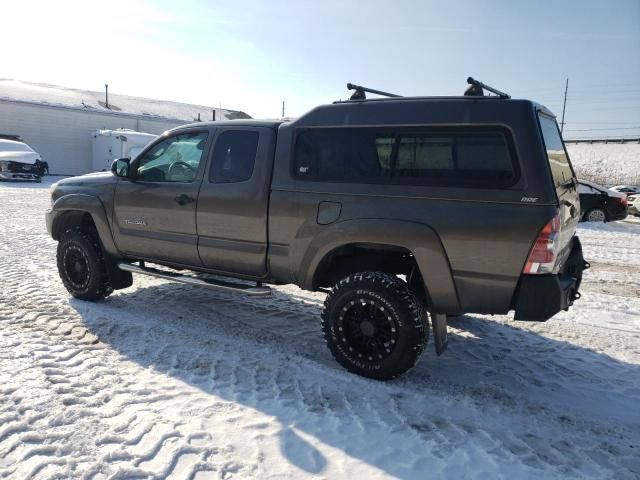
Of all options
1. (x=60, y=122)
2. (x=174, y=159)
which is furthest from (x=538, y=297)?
(x=60, y=122)

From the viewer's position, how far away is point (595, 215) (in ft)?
47.8

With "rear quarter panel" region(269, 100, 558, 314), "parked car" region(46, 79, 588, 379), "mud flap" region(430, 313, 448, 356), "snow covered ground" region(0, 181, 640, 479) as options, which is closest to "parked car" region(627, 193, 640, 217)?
"snow covered ground" region(0, 181, 640, 479)

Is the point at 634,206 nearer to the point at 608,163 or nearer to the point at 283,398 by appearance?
the point at 283,398

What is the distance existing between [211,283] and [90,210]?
1762 millimetres

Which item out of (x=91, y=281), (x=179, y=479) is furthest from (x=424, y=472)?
(x=91, y=281)

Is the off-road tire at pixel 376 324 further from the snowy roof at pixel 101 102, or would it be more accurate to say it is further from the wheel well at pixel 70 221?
the snowy roof at pixel 101 102

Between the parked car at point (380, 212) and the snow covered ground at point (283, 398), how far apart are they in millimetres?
497

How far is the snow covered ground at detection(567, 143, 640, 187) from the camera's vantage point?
38.9m

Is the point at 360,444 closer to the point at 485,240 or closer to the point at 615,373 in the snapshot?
the point at 485,240

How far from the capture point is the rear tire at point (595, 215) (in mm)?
14430

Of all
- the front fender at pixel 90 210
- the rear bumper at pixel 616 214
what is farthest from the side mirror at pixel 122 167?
the rear bumper at pixel 616 214

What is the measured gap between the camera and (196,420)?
2.99 meters

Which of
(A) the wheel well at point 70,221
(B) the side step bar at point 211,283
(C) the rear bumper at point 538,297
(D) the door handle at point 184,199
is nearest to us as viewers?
(C) the rear bumper at point 538,297

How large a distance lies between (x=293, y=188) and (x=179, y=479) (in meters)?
2.29
